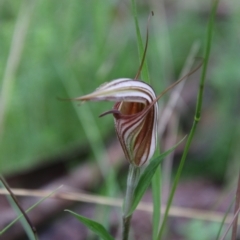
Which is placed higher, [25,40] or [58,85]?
[25,40]

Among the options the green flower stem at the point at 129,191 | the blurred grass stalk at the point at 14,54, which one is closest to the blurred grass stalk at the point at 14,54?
the blurred grass stalk at the point at 14,54

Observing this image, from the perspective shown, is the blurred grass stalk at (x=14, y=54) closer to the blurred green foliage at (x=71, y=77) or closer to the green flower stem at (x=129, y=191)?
the blurred green foliage at (x=71, y=77)

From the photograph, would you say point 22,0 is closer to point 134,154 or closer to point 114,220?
point 114,220

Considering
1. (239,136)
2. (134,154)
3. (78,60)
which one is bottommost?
(239,136)

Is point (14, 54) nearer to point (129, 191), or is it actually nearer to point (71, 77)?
point (71, 77)

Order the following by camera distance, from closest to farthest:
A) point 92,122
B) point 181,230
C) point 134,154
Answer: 1. point 134,154
2. point 181,230
3. point 92,122

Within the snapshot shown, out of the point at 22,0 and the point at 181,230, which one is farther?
the point at 22,0

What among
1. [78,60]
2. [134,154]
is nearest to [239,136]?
[78,60]
